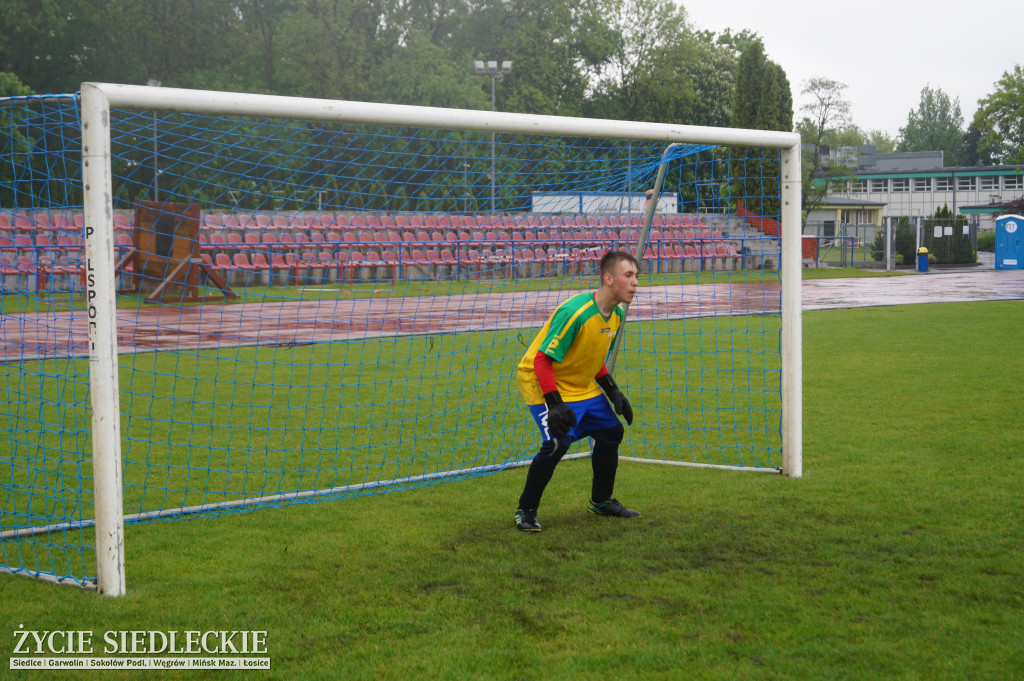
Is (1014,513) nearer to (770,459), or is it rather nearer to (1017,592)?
(1017,592)

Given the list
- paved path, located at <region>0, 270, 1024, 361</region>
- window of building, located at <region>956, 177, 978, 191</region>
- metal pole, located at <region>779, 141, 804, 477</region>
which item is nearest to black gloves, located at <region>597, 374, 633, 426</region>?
metal pole, located at <region>779, 141, 804, 477</region>

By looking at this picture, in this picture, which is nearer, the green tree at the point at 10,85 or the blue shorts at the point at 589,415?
the blue shorts at the point at 589,415

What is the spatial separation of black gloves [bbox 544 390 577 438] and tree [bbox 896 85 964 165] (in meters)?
132

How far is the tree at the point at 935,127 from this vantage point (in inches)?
4825

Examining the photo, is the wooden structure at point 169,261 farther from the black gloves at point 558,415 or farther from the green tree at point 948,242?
the green tree at point 948,242

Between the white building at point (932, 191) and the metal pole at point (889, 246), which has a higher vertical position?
the white building at point (932, 191)

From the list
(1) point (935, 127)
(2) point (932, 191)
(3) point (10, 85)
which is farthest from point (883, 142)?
(3) point (10, 85)

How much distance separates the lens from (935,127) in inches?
4934

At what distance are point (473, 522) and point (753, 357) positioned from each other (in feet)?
23.9

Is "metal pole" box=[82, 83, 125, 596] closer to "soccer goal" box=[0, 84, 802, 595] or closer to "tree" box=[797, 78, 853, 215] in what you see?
"soccer goal" box=[0, 84, 802, 595]

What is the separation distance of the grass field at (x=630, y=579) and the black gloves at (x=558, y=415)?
65cm

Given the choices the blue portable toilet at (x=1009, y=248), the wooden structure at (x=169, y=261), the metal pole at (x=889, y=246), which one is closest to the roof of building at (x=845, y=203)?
the blue portable toilet at (x=1009, y=248)

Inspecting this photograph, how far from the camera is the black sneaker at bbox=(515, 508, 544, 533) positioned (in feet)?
17.2

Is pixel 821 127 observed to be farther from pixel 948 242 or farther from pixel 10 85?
pixel 10 85
